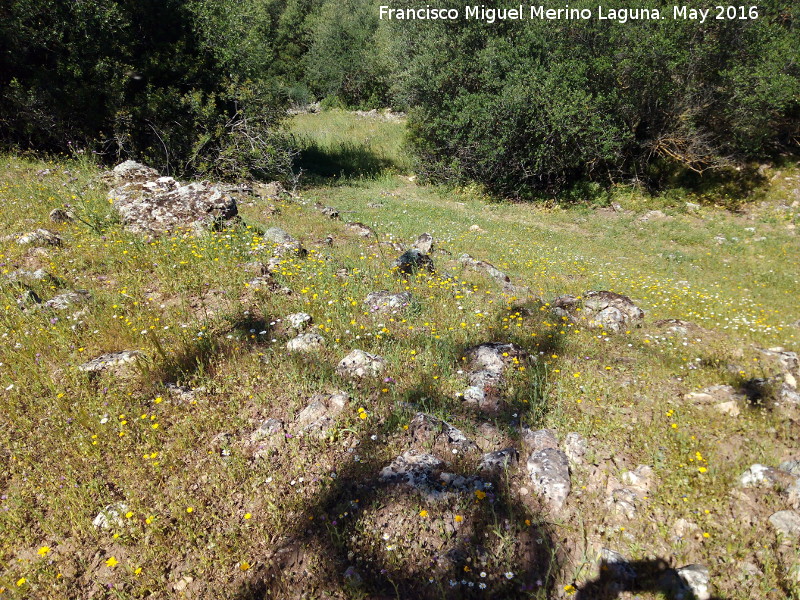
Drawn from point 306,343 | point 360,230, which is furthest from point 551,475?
point 360,230

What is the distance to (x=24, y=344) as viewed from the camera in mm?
4828

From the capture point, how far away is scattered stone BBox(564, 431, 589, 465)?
3883 mm

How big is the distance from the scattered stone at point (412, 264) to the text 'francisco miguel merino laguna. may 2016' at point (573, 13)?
1316 cm

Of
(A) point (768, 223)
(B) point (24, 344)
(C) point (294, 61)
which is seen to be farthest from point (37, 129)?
(C) point (294, 61)

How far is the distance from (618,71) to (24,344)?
59.8 feet

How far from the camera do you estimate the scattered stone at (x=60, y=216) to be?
25.8 ft

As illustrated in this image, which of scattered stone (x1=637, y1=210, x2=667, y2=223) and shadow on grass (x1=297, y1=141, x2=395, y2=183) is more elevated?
shadow on grass (x1=297, y1=141, x2=395, y2=183)

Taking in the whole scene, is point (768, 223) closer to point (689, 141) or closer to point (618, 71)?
point (689, 141)

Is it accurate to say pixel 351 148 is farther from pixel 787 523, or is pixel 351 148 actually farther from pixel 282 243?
pixel 787 523

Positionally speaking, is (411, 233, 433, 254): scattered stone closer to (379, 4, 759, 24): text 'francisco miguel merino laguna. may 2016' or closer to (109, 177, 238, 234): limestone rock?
(109, 177, 238, 234): limestone rock

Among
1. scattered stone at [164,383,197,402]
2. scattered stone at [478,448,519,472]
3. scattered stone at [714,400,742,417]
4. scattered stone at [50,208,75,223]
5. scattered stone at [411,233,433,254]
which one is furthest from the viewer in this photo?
scattered stone at [411,233,433,254]

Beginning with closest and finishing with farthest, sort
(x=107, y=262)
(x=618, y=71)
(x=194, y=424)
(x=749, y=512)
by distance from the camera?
1. (x=749, y=512)
2. (x=194, y=424)
3. (x=107, y=262)
4. (x=618, y=71)

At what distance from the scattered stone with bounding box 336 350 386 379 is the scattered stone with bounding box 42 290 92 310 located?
133 inches

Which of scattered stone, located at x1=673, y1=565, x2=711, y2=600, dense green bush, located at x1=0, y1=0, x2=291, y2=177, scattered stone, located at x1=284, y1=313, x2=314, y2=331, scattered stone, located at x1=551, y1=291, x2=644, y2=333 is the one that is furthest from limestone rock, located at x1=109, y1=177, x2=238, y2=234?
scattered stone, located at x1=673, y1=565, x2=711, y2=600
